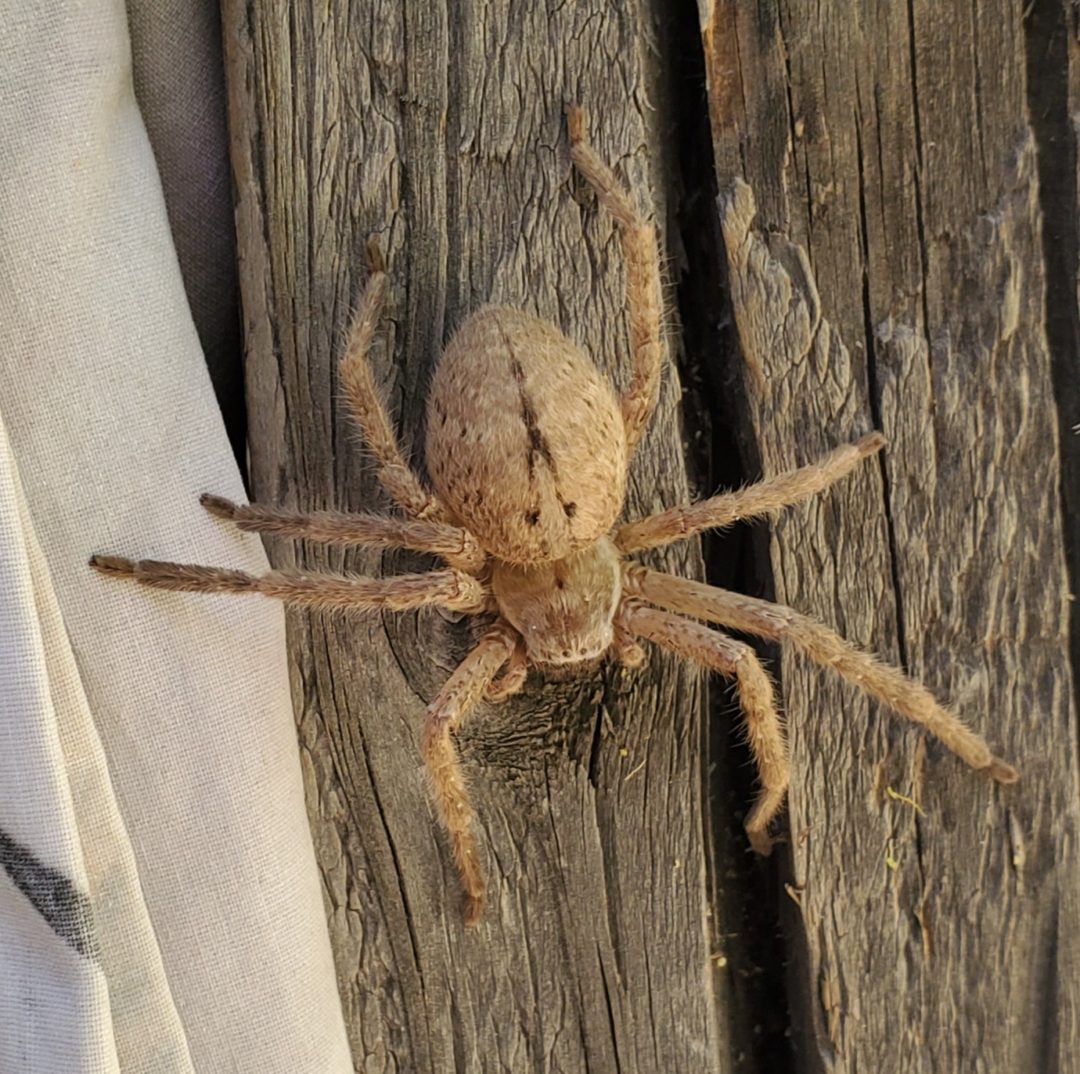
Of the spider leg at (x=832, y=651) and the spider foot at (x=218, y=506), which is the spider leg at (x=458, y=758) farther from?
the spider foot at (x=218, y=506)

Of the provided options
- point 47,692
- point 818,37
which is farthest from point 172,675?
point 818,37

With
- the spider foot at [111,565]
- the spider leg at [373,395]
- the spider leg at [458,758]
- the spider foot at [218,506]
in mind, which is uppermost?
the spider leg at [373,395]

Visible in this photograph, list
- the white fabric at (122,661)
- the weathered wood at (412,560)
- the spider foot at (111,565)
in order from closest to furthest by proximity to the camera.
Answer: the white fabric at (122,661) → the spider foot at (111,565) → the weathered wood at (412,560)

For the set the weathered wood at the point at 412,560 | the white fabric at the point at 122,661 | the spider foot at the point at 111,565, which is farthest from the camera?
the weathered wood at the point at 412,560

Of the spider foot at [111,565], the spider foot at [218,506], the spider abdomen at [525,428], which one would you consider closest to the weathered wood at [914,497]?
the spider abdomen at [525,428]

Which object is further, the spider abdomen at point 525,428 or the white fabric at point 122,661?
the spider abdomen at point 525,428

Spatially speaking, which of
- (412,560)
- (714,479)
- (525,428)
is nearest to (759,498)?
(714,479)

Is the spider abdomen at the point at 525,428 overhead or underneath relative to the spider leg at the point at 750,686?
overhead
